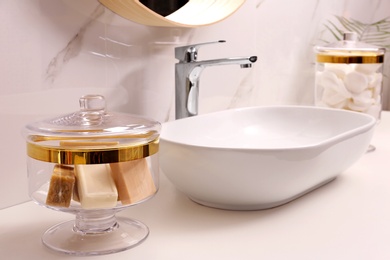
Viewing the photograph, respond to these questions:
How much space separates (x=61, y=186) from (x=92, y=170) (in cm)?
5

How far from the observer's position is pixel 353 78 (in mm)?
1363

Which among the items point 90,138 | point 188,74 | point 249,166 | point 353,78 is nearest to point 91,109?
point 90,138

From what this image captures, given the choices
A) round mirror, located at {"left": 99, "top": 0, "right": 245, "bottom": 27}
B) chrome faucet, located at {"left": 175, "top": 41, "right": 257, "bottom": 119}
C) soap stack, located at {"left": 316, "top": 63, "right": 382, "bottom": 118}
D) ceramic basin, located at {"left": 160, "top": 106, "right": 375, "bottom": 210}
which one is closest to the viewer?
ceramic basin, located at {"left": 160, "top": 106, "right": 375, "bottom": 210}

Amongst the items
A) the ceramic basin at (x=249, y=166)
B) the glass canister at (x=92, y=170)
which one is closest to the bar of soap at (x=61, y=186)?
the glass canister at (x=92, y=170)

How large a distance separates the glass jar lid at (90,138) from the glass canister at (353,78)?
770 millimetres

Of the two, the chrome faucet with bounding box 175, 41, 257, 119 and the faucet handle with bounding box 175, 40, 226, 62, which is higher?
the faucet handle with bounding box 175, 40, 226, 62

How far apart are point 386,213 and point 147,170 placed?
443mm

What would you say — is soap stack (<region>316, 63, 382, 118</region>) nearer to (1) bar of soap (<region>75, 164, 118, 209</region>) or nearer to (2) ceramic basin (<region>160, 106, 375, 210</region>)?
(2) ceramic basin (<region>160, 106, 375, 210</region>)

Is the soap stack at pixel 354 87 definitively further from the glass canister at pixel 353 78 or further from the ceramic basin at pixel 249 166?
the ceramic basin at pixel 249 166

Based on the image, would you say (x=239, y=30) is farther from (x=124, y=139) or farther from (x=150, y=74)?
(x=124, y=139)

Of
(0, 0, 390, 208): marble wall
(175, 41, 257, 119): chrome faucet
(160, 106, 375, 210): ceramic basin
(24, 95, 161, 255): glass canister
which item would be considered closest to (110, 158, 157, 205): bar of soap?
(24, 95, 161, 255): glass canister

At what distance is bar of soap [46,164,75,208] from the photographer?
0.69 m

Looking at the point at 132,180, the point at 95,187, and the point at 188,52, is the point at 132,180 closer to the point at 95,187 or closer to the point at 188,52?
the point at 95,187

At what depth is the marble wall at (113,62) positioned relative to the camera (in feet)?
2.90
